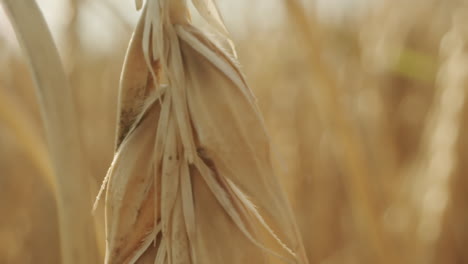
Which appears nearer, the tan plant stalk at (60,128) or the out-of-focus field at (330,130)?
the tan plant stalk at (60,128)

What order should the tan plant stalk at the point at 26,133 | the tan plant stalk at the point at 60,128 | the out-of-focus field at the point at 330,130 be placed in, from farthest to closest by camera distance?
the out-of-focus field at the point at 330,130, the tan plant stalk at the point at 26,133, the tan plant stalk at the point at 60,128

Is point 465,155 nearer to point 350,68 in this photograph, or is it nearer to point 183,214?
point 350,68

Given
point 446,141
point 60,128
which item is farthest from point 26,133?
point 446,141

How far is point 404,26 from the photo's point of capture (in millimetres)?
1433

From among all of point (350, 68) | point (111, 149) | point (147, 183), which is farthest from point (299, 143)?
point (147, 183)

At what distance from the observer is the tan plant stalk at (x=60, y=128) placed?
0.70 ft

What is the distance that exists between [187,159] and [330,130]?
1.50 ft

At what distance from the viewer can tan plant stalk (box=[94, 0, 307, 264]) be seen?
0.22m

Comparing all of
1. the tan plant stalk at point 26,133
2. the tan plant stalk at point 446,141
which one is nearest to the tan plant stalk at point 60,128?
the tan plant stalk at point 26,133

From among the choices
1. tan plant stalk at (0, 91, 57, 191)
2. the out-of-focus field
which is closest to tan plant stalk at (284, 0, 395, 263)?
the out-of-focus field

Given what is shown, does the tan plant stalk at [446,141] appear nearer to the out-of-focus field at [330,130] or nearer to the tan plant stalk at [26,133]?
the out-of-focus field at [330,130]

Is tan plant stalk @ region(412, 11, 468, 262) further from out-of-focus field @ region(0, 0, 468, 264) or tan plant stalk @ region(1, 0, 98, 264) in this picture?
tan plant stalk @ region(1, 0, 98, 264)

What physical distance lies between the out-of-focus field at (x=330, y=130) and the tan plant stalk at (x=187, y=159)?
0.02 meters

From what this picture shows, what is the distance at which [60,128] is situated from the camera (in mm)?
223
